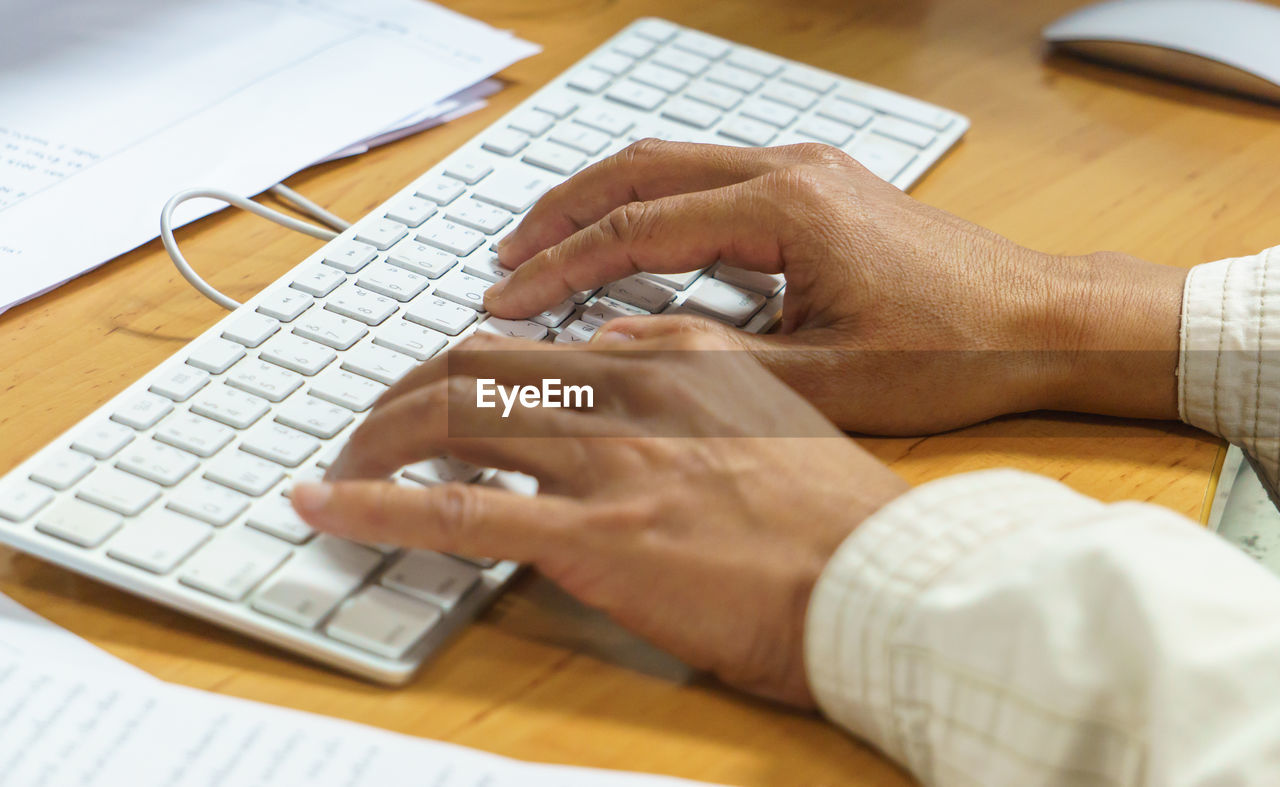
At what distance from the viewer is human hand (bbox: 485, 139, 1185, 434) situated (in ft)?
2.01

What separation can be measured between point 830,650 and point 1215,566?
5.8 inches

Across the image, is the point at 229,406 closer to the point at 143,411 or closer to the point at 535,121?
the point at 143,411

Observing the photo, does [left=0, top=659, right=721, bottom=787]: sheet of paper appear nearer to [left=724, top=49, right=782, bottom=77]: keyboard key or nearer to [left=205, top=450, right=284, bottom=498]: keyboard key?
[left=205, top=450, right=284, bottom=498]: keyboard key

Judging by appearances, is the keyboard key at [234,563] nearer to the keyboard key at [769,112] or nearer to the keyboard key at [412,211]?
the keyboard key at [412,211]

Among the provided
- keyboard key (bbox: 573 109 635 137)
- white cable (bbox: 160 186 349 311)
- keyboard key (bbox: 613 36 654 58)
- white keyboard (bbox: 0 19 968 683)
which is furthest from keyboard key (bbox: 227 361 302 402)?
keyboard key (bbox: 613 36 654 58)

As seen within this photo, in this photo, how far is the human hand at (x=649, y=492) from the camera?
474 mm

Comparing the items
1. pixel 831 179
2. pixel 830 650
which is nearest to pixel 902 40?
pixel 831 179

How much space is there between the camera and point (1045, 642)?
42cm

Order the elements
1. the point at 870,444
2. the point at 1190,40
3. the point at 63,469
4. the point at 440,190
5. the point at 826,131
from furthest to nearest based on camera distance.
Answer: the point at 1190,40, the point at 826,131, the point at 440,190, the point at 870,444, the point at 63,469

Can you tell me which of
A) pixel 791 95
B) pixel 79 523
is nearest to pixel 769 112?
pixel 791 95

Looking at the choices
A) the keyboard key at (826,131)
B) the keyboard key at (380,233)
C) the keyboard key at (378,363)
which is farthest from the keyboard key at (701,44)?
the keyboard key at (378,363)

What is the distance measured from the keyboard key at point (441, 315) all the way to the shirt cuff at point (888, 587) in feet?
0.84

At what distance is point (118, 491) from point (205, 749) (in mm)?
136

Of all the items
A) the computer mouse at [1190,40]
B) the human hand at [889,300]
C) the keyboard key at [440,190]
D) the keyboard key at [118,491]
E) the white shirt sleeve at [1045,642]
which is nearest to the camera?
the white shirt sleeve at [1045,642]
